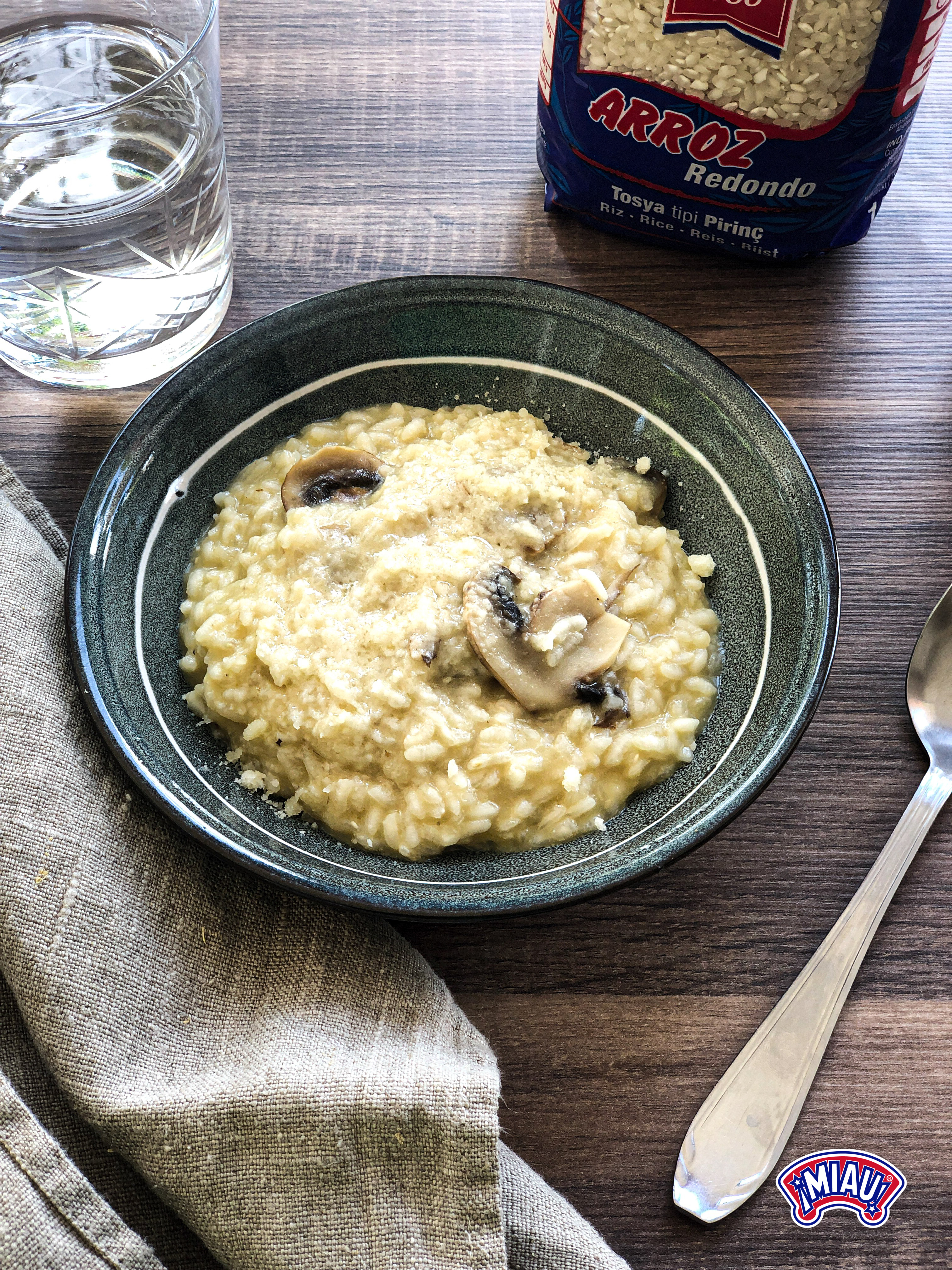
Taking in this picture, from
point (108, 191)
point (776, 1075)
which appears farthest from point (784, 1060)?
point (108, 191)

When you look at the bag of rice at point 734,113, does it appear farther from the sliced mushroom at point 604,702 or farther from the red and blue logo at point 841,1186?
the red and blue logo at point 841,1186

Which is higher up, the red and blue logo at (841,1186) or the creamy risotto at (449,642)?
the creamy risotto at (449,642)

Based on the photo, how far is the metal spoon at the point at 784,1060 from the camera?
190 centimetres

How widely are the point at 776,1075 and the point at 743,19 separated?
2054 millimetres

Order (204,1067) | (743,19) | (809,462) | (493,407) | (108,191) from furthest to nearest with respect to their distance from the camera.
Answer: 1. (809,462)
2. (493,407)
3. (108,191)
4. (743,19)
5. (204,1067)

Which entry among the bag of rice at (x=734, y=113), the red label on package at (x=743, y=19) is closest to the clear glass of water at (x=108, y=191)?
the bag of rice at (x=734, y=113)

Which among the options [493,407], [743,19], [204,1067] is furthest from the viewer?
[493,407]

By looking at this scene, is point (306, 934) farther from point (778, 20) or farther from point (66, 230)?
point (778, 20)

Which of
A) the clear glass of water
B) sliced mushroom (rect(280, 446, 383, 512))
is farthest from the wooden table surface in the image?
sliced mushroom (rect(280, 446, 383, 512))

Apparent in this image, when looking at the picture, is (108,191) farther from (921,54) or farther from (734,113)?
(921,54)

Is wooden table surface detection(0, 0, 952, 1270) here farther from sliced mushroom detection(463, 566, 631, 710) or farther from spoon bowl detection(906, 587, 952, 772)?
sliced mushroom detection(463, 566, 631, 710)

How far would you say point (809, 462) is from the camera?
2.76m

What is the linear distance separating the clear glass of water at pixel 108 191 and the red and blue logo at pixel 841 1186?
221 centimetres

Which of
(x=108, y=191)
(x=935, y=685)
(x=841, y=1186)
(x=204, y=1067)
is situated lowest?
(x=841, y=1186)
